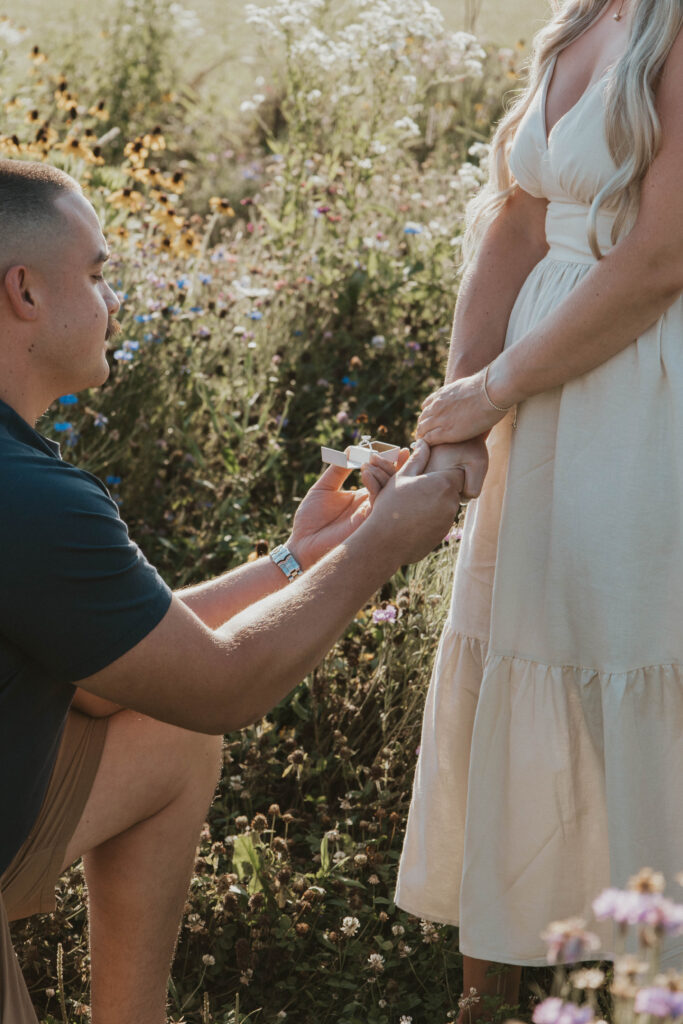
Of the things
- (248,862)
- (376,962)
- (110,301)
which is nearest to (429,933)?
(376,962)

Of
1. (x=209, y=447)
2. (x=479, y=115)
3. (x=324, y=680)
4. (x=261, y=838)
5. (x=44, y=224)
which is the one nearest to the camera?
(x=44, y=224)

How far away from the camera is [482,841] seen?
1975 millimetres

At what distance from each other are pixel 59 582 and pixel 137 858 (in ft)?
2.03

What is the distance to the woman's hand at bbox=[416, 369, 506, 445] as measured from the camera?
192 cm

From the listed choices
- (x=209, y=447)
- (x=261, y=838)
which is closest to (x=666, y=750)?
(x=261, y=838)

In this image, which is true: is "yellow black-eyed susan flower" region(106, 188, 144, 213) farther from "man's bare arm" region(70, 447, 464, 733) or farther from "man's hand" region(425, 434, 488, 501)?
"man's bare arm" region(70, 447, 464, 733)

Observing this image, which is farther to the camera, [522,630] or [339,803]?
[339,803]

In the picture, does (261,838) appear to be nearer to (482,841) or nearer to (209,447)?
(482,841)

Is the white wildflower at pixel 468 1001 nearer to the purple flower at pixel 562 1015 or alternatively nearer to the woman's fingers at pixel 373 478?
the woman's fingers at pixel 373 478

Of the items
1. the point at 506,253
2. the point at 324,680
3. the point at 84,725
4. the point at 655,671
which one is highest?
the point at 506,253

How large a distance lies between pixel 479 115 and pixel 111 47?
2760 mm

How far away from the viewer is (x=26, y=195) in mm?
1637

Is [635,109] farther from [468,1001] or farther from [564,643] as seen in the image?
[468,1001]

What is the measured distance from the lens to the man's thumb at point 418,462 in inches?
78.0
